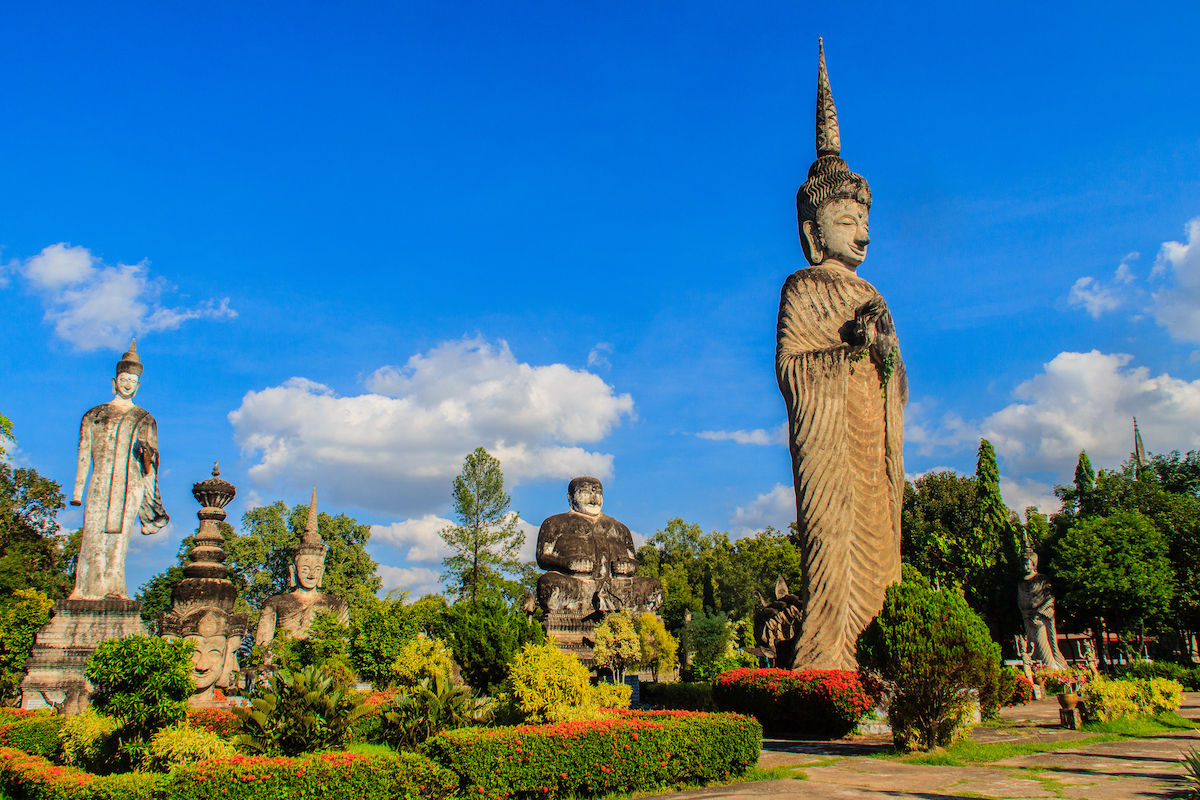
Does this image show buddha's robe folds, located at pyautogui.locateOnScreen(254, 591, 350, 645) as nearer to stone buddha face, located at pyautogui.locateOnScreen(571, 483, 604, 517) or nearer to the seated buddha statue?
the seated buddha statue

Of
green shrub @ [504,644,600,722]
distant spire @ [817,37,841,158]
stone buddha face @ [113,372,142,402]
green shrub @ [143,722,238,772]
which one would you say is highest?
distant spire @ [817,37,841,158]

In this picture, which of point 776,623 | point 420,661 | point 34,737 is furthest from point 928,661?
point 34,737

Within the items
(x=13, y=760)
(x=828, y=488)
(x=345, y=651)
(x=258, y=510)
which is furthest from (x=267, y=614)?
(x=258, y=510)

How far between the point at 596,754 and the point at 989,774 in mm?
3715

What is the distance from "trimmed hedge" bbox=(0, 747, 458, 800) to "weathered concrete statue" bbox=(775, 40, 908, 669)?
7.17m

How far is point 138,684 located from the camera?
7.09 meters

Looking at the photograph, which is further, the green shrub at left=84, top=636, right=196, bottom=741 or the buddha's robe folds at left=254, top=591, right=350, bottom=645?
the buddha's robe folds at left=254, top=591, right=350, bottom=645

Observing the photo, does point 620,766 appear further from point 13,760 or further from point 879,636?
point 13,760

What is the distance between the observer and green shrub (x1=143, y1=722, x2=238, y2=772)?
260 inches

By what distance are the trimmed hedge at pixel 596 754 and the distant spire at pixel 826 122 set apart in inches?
450

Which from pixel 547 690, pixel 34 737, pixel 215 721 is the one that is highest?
pixel 547 690

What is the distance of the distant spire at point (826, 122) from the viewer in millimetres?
15000

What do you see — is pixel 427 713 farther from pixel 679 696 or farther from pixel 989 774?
pixel 679 696

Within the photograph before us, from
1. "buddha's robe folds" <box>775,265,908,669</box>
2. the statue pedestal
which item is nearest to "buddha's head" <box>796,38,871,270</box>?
"buddha's robe folds" <box>775,265,908,669</box>
